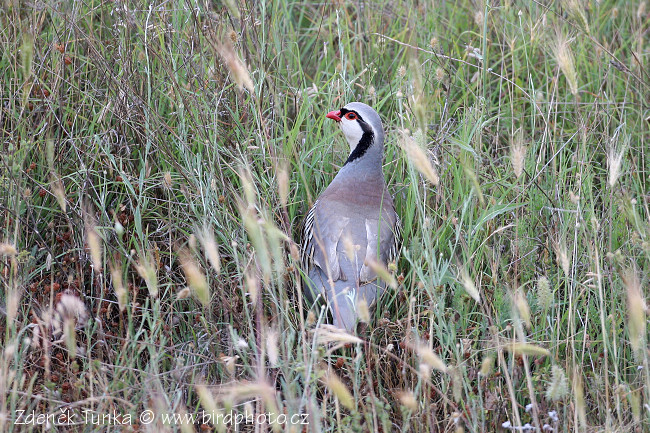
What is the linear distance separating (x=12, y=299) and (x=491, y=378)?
201cm

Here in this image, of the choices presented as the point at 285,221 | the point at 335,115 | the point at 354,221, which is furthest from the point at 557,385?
the point at 335,115

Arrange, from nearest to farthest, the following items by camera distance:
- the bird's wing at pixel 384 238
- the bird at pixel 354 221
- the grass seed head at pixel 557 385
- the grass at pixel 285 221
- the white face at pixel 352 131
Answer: the grass seed head at pixel 557 385 < the grass at pixel 285 221 < the bird at pixel 354 221 < the bird's wing at pixel 384 238 < the white face at pixel 352 131

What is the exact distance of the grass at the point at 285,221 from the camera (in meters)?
3.07

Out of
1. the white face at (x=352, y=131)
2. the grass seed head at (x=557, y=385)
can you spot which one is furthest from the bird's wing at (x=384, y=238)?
the grass seed head at (x=557, y=385)

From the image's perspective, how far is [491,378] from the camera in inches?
132

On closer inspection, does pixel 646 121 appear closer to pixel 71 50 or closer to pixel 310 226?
pixel 310 226

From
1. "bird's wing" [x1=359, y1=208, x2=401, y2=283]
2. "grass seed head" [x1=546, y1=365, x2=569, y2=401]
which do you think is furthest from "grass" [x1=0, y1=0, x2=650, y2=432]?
"bird's wing" [x1=359, y1=208, x2=401, y2=283]

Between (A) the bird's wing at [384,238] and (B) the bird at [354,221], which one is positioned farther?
(A) the bird's wing at [384,238]

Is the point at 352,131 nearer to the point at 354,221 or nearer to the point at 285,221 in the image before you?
the point at 354,221

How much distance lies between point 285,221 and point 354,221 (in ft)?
1.27

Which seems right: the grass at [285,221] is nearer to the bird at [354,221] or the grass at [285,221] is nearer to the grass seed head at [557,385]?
the grass seed head at [557,385]

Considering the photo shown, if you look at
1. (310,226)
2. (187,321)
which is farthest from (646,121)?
(187,321)

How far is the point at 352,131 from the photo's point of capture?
4.49 metres

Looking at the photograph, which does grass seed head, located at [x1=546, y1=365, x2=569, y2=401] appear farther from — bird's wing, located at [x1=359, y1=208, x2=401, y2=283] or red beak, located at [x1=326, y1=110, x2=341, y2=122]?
red beak, located at [x1=326, y1=110, x2=341, y2=122]
